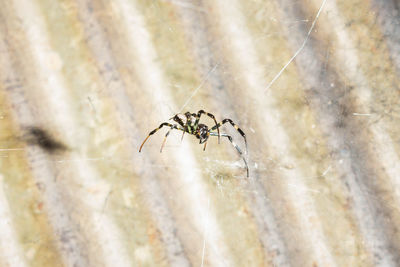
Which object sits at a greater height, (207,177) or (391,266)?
(207,177)

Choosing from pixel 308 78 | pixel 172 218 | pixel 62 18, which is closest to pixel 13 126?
pixel 62 18

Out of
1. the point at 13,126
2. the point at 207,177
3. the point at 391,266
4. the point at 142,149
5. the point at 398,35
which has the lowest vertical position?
the point at 391,266

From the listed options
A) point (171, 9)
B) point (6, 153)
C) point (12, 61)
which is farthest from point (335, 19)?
point (6, 153)

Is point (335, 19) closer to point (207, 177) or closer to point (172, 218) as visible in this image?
point (207, 177)

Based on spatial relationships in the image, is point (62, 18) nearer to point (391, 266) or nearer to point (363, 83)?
point (363, 83)

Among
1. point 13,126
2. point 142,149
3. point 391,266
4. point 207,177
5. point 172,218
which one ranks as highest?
point 13,126

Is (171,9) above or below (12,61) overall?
above
